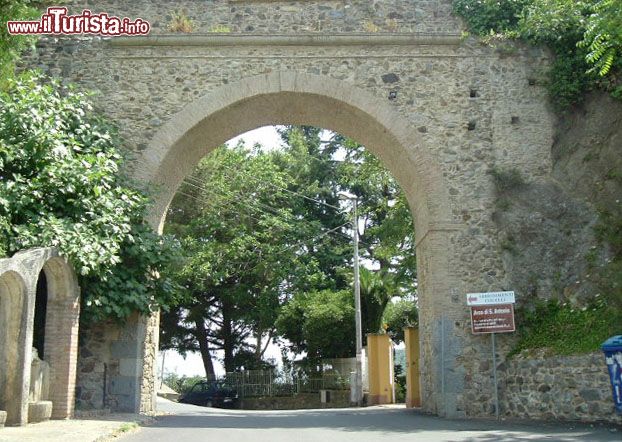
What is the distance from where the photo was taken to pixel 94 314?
12898mm

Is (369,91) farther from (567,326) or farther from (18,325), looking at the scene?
(18,325)

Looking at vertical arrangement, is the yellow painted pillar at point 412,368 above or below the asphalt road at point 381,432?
above

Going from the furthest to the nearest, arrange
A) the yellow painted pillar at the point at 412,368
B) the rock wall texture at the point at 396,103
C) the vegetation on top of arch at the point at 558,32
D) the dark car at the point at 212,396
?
the dark car at the point at 212,396 → the yellow painted pillar at the point at 412,368 → the vegetation on top of arch at the point at 558,32 → the rock wall texture at the point at 396,103

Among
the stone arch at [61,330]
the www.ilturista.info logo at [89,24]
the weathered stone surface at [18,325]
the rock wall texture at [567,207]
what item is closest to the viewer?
the weathered stone surface at [18,325]

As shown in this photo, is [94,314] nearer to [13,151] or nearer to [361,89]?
[13,151]

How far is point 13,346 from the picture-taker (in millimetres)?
9844

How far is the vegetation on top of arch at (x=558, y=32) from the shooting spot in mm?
15117

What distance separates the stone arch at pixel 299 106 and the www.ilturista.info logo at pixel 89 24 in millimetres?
2150

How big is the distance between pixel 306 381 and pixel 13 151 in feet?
58.7

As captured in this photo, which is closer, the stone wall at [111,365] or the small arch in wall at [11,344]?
the small arch in wall at [11,344]

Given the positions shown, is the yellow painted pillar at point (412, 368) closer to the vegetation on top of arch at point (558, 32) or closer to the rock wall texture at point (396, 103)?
the rock wall texture at point (396, 103)

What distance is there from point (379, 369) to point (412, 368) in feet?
16.8

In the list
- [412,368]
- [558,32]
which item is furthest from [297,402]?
[558,32]

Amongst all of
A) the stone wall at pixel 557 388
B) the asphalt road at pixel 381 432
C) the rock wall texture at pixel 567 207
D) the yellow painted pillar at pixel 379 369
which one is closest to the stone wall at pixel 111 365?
the asphalt road at pixel 381 432
